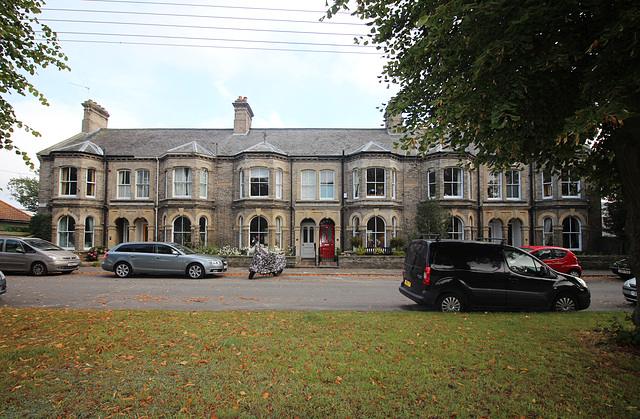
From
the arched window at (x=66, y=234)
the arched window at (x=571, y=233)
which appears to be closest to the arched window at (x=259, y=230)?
the arched window at (x=66, y=234)

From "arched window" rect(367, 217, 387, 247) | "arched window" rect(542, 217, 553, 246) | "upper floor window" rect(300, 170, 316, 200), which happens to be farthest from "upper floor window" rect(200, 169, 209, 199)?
"arched window" rect(542, 217, 553, 246)

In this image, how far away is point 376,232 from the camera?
24.2 meters

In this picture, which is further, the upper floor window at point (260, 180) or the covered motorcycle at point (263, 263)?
the upper floor window at point (260, 180)

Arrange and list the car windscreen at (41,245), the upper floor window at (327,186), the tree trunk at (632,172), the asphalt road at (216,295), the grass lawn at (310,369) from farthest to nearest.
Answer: the upper floor window at (327,186) → the car windscreen at (41,245) → the asphalt road at (216,295) → the tree trunk at (632,172) → the grass lawn at (310,369)

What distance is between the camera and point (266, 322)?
6.92 metres

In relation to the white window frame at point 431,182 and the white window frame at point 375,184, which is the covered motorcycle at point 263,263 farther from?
the white window frame at point 431,182

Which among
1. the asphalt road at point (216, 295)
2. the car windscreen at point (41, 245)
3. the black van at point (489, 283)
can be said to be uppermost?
the car windscreen at point (41, 245)

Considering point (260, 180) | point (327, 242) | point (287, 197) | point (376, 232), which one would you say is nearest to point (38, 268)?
point (260, 180)

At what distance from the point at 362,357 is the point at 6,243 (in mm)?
19002

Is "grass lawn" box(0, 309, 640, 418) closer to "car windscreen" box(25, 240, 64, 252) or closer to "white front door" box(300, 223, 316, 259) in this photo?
"car windscreen" box(25, 240, 64, 252)

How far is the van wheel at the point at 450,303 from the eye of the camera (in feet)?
28.4

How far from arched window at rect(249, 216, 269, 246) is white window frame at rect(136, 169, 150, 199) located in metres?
7.95

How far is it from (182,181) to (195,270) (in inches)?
413

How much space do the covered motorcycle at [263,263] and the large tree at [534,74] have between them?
1135 cm
